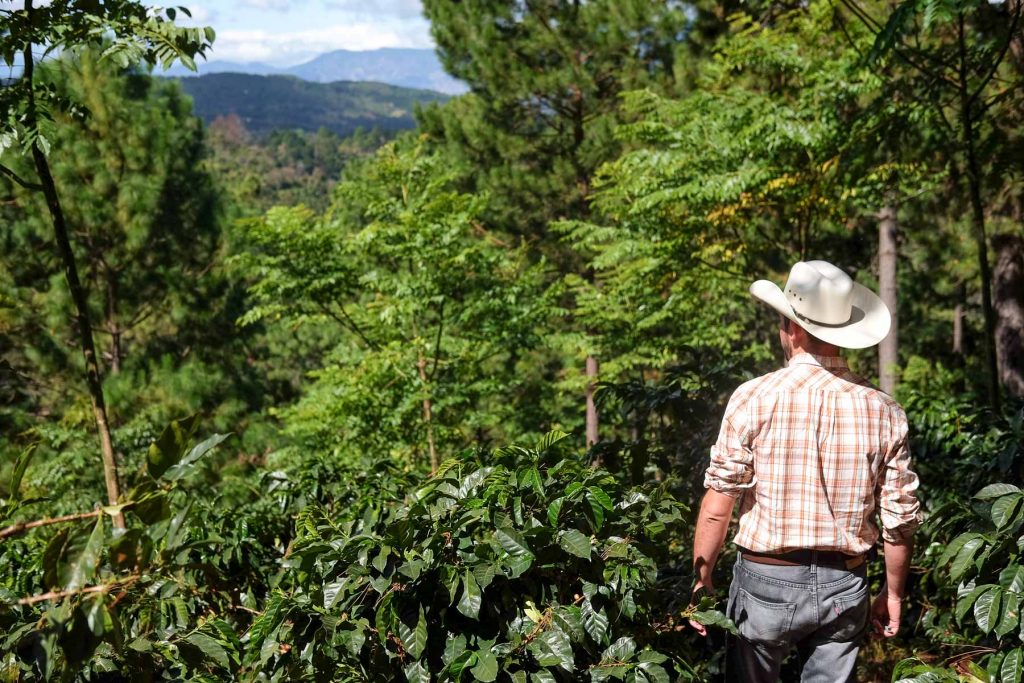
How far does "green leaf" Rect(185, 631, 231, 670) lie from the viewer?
1.74 m

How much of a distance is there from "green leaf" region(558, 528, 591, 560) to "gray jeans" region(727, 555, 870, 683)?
591mm

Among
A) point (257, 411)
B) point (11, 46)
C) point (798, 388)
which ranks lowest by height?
point (257, 411)

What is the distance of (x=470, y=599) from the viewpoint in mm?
1669

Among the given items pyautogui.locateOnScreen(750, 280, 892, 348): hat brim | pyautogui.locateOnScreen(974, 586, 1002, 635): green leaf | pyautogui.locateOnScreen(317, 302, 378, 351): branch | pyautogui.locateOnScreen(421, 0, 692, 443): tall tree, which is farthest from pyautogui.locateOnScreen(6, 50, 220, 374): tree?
pyautogui.locateOnScreen(974, 586, 1002, 635): green leaf

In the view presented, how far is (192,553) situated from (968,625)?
281 cm

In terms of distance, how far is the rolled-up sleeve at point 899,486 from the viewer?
75.9 inches

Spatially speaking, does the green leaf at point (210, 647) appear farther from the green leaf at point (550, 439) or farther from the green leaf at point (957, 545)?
the green leaf at point (957, 545)

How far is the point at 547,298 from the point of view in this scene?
27.0 ft

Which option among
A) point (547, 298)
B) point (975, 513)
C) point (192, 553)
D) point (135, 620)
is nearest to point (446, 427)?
point (547, 298)

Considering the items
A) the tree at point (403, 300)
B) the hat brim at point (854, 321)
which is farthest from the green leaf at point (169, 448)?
the tree at point (403, 300)

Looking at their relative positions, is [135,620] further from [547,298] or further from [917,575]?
[547,298]

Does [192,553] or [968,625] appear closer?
[968,625]

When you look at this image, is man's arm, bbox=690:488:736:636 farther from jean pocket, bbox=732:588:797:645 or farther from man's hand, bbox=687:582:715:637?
jean pocket, bbox=732:588:797:645

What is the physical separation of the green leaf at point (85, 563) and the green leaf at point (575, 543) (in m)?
1.03
